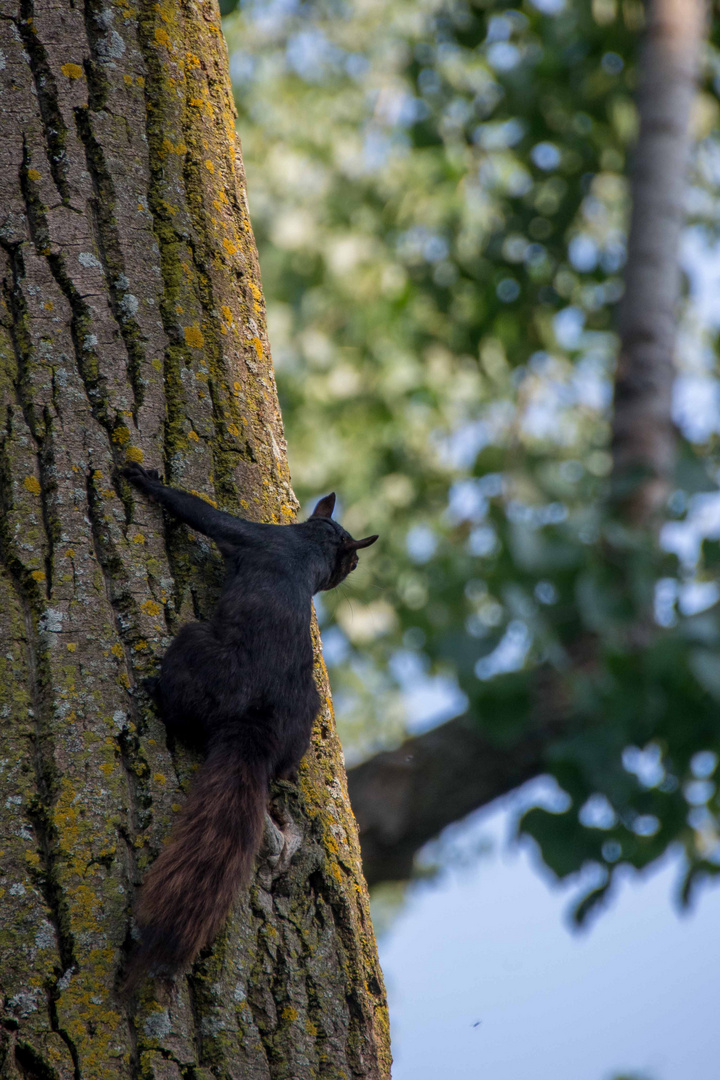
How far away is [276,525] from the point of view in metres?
1.83

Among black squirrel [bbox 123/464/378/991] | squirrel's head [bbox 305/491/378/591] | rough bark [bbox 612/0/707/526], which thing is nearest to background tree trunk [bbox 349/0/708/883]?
rough bark [bbox 612/0/707/526]

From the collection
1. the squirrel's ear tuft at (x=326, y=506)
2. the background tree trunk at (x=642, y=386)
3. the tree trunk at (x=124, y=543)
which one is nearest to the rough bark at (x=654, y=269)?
the background tree trunk at (x=642, y=386)

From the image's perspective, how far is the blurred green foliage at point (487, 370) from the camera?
138 inches

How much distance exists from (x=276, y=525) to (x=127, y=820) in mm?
670

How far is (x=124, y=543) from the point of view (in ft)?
5.06

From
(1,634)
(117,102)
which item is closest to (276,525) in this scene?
(1,634)

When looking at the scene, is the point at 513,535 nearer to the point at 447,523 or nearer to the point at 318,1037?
the point at 318,1037

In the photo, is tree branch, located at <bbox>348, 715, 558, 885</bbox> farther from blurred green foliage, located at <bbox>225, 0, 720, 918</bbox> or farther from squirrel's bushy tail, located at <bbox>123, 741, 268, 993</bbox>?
squirrel's bushy tail, located at <bbox>123, 741, 268, 993</bbox>

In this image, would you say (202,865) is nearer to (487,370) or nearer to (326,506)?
(326,506)

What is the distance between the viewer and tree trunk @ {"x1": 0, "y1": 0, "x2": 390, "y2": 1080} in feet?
4.06

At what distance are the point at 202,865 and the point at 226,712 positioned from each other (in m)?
0.29

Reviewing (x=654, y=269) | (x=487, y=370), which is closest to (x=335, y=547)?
(x=654, y=269)

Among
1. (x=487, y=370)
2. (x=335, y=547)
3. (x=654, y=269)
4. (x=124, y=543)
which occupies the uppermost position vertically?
(x=487, y=370)

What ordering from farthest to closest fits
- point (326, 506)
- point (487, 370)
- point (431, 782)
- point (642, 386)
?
point (487, 370), point (431, 782), point (642, 386), point (326, 506)
